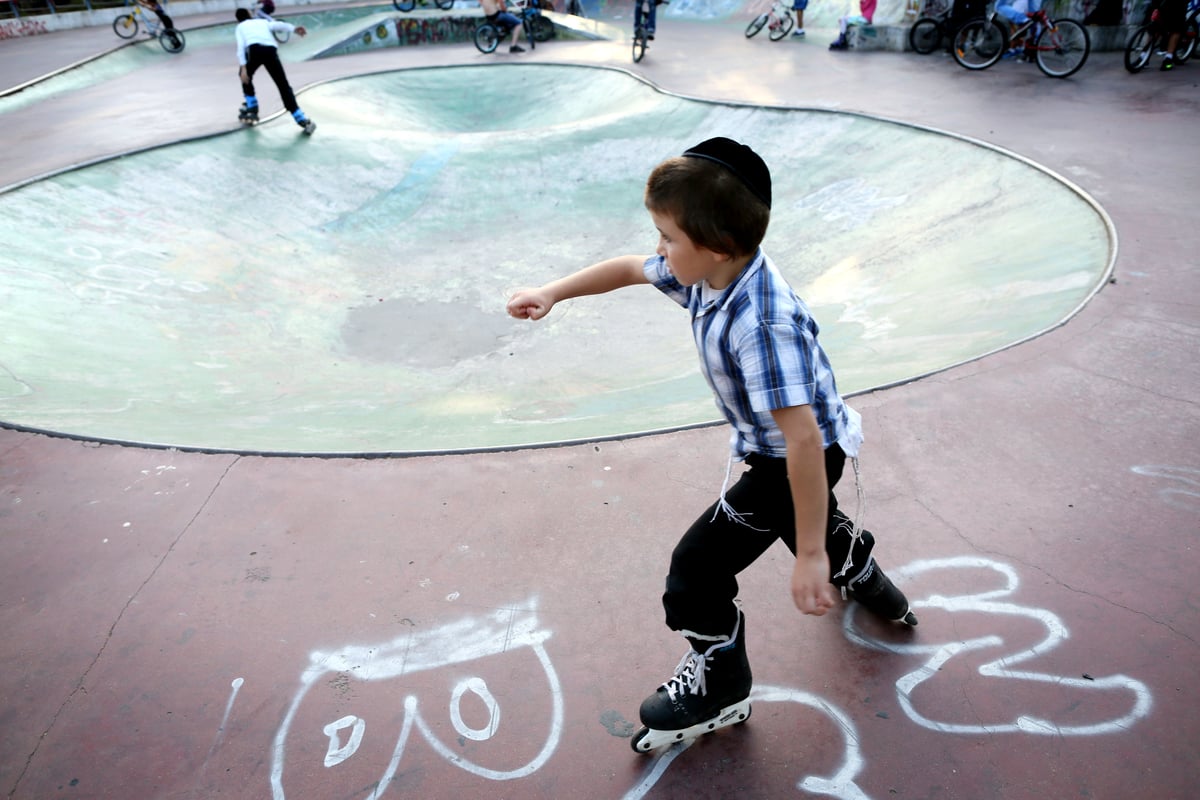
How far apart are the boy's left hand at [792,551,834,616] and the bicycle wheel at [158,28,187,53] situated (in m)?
23.3

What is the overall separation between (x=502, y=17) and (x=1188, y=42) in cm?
1350

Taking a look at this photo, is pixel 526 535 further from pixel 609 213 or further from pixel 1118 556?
pixel 609 213

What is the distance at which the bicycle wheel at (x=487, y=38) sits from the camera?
17.5 metres

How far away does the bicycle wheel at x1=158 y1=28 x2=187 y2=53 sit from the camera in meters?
19.0

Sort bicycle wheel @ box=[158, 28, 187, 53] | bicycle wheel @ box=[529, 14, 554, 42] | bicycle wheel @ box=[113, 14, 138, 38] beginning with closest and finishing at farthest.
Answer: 1. bicycle wheel @ box=[158, 28, 187, 53]
2. bicycle wheel @ box=[529, 14, 554, 42]
3. bicycle wheel @ box=[113, 14, 138, 38]

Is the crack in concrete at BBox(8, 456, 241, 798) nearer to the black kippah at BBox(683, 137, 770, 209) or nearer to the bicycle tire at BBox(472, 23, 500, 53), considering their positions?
the black kippah at BBox(683, 137, 770, 209)

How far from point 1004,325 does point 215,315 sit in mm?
6487

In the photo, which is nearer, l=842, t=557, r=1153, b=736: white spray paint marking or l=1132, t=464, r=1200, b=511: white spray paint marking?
l=842, t=557, r=1153, b=736: white spray paint marking

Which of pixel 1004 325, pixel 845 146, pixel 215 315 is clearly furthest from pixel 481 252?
pixel 1004 325

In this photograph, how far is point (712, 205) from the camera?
164 cm

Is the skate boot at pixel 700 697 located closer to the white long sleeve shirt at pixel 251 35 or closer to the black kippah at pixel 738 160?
the black kippah at pixel 738 160

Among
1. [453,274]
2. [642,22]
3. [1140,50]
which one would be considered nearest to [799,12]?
[642,22]

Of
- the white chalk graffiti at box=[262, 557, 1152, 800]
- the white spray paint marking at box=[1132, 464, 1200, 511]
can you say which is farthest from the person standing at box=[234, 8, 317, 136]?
the white spray paint marking at box=[1132, 464, 1200, 511]

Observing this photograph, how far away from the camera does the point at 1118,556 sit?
8.38ft
